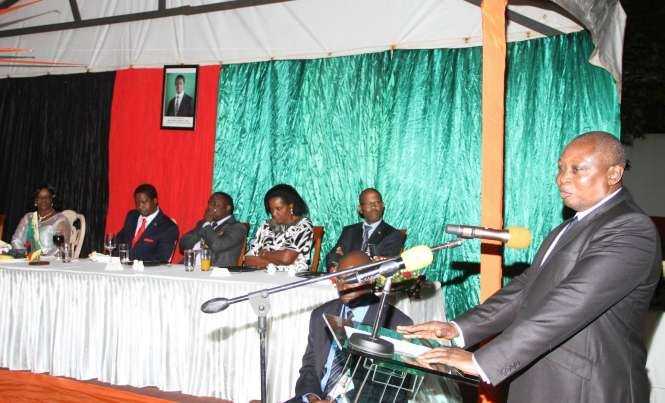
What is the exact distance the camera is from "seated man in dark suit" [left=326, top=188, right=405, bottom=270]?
16.6 feet

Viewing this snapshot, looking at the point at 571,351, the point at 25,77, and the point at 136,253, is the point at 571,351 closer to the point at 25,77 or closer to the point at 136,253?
the point at 136,253

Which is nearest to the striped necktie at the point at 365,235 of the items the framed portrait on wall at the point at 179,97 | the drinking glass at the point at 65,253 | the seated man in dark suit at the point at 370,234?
the seated man in dark suit at the point at 370,234

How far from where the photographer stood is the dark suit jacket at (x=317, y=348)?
8.39 ft

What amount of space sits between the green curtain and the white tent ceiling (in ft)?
0.52

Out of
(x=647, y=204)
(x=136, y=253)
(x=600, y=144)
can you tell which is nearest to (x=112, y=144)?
(x=136, y=253)

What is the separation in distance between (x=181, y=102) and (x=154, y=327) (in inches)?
147

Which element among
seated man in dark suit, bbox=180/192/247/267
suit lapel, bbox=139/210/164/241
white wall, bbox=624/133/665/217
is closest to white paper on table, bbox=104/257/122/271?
seated man in dark suit, bbox=180/192/247/267

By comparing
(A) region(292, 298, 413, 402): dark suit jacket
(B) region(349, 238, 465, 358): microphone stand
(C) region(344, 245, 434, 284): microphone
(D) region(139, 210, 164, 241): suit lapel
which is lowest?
(A) region(292, 298, 413, 402): dark suit jacket

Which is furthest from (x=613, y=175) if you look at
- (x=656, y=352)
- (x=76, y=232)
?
(x=76, y=232)

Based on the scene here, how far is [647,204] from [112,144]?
10697mm

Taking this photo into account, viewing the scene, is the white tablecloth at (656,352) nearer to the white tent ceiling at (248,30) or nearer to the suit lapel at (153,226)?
the white tent ceiling at (248,30)

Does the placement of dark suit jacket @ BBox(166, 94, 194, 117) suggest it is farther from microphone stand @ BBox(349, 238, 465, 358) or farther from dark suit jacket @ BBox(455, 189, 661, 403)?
microphone stand @ BBox(349, 238, 465, 358)

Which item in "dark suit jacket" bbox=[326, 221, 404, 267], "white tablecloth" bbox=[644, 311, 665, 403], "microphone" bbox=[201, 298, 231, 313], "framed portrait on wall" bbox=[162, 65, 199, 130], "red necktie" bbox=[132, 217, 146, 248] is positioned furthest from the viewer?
"framed portrait on wall" bbox=[162, 65, 199, 130]

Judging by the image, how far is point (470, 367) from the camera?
1.69 m
